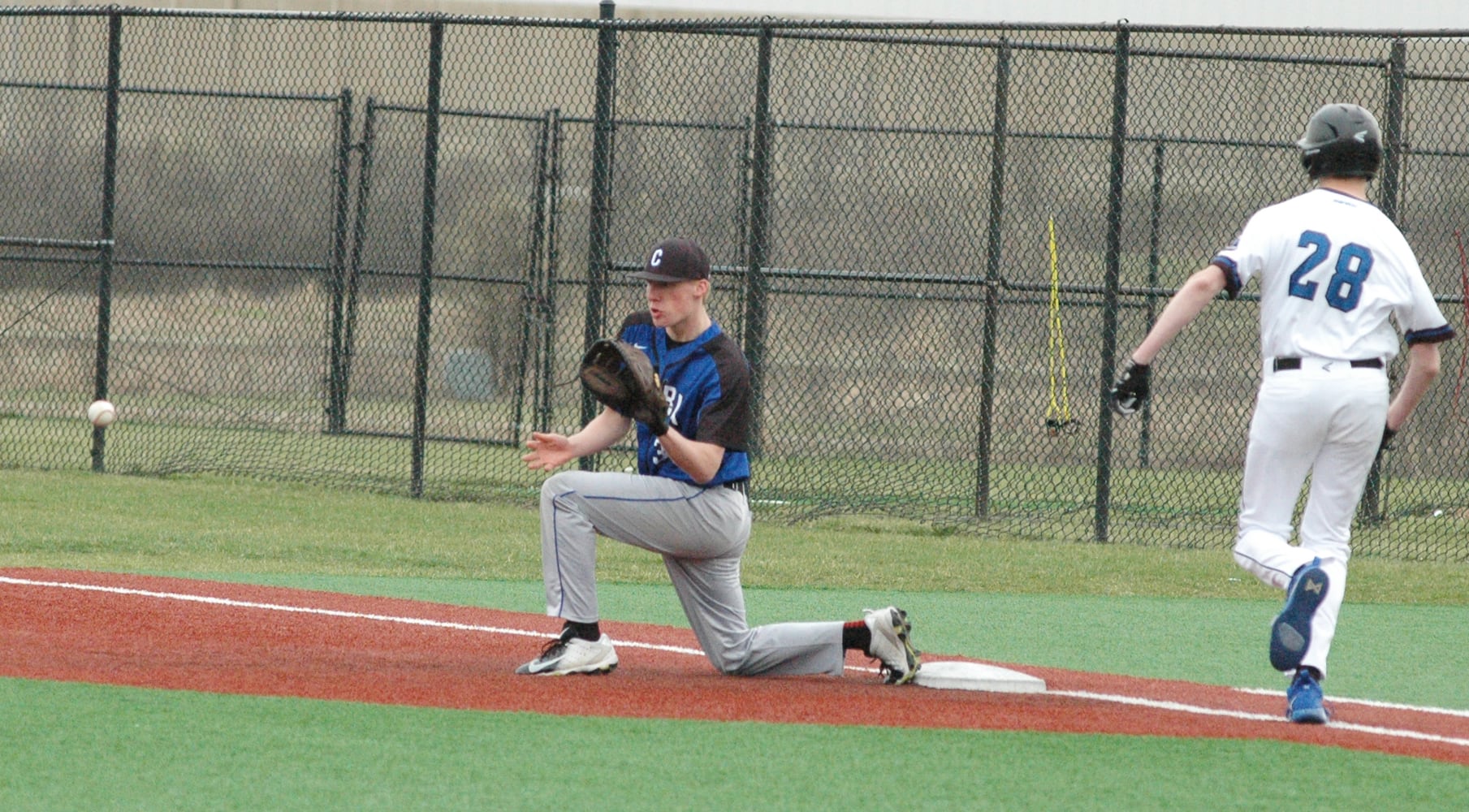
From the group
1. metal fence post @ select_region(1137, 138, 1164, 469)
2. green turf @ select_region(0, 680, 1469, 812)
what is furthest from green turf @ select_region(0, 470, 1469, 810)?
metal fence post @ select_region(1137, 138, 1164, 469)

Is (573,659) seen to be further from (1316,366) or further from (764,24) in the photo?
(764,24)

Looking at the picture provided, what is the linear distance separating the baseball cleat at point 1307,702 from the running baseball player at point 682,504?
1.24m

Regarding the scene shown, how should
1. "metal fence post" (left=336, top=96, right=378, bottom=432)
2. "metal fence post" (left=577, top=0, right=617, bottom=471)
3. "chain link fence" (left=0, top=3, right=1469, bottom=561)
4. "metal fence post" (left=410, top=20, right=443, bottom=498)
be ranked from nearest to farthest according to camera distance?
"metal fence post" (left=577, top=0, right=617, bottom=471)
"chain link fence" (left=0, top=3, right=1469, bottom=561)
"metal fence post" (left=410, top=20, right=443, bottom=498)
"metal fence post" (left=336, top=96, right=378, bottom=432)

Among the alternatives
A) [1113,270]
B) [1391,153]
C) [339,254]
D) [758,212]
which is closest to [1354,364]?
[1113,270]

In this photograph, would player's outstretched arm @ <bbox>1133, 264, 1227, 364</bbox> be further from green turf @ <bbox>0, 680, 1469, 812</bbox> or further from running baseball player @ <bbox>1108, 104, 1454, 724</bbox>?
green turf @ <bbox>0, 680, 1469, 812</bbox>

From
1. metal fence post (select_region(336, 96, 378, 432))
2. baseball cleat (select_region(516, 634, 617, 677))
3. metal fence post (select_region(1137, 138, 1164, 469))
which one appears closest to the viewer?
baseball cleat (select_region(516, 634, 617, 677))

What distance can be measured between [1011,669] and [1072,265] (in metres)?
12.7

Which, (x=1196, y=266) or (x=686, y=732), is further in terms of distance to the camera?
(x=1196, y=266)

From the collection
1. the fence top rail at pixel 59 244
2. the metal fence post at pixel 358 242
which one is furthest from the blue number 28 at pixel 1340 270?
the metal fence post at pixel 358 242

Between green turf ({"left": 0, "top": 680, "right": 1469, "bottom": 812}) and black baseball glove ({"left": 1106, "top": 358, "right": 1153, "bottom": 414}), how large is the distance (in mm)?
1005

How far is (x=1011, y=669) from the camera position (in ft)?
20.1

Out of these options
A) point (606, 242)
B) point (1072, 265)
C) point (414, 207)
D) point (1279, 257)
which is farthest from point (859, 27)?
point (414, 207)

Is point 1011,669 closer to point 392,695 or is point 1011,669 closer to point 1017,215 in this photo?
point 392,695

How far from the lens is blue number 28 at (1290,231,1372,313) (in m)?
5.12
